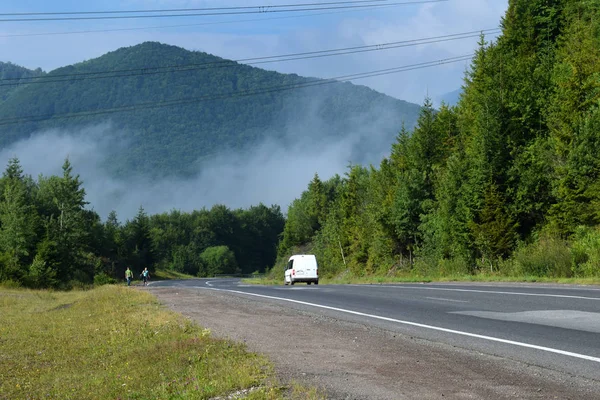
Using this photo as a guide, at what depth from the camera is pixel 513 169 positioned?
43719mm

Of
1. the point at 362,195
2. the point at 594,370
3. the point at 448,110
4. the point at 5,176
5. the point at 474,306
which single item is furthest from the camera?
the point at 5,176

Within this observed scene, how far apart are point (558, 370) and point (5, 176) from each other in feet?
411

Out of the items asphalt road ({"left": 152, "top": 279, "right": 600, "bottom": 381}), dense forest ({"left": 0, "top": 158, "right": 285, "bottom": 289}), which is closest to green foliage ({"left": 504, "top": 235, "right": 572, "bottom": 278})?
asphalt road ({"left": 152, "top": 279, "right": 600, "bottom": 381})

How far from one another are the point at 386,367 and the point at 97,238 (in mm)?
114834

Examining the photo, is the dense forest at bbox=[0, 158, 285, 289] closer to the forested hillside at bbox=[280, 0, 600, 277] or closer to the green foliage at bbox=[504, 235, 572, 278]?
the forested hillside at bbox=[280, 0, 600, 277]

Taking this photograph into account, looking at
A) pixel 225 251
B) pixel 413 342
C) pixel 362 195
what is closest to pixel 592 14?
pixel 362 195

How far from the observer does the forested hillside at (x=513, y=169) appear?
37469 millimetres

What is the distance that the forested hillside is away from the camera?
37.5 m

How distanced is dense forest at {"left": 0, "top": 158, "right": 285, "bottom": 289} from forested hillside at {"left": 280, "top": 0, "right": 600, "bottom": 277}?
32897mm

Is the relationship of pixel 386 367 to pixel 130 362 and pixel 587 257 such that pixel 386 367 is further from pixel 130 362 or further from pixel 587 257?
pixel 587 257

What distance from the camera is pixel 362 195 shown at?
88750 mm

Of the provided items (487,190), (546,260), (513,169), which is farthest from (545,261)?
(513,169)

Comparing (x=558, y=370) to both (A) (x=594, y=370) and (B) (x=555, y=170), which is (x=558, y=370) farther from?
(B) (x=555, y=170)

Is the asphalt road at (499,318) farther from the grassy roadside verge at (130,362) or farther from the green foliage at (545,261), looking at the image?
the green foliage at (545,261)
